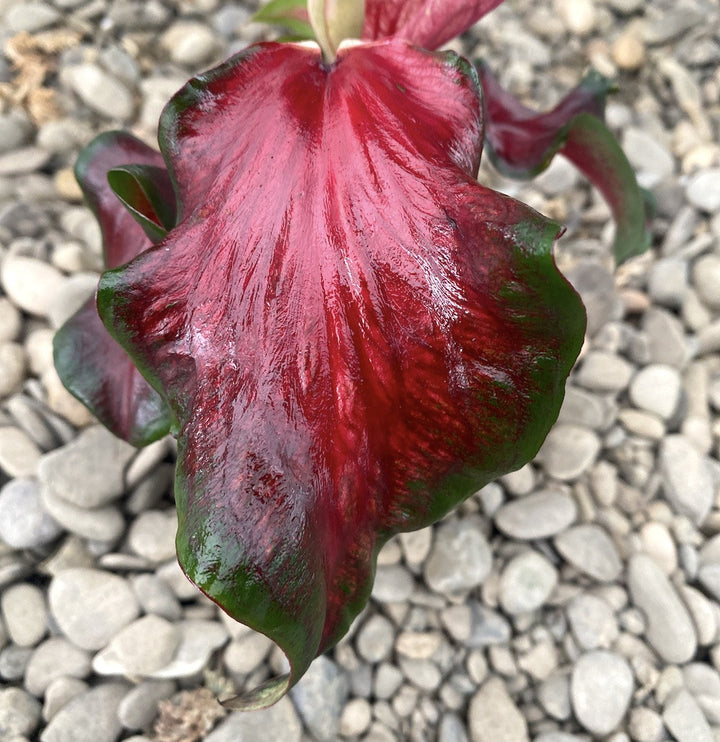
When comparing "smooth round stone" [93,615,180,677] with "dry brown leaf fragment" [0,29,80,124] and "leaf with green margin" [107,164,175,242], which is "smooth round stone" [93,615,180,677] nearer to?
"leaf with green margin" [107,164,175,242]

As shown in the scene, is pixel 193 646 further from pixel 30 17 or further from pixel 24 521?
pixel 30 17

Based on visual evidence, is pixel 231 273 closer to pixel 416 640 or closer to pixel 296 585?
pixel 296 585

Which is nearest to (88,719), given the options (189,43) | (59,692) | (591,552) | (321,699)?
(59,692)

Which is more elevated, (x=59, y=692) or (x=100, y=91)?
(x=100, y=91)

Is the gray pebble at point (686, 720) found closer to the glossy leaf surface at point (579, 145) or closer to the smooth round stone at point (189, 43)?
the glossy leaf surface at point (579, 145)

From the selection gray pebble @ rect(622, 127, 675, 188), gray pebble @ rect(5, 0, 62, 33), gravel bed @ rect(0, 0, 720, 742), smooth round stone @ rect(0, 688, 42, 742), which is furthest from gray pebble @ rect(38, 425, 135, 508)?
gray pebble @ rect(622, 127, 675, 188)

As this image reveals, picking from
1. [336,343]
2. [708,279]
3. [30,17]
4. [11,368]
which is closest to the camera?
[336,343]

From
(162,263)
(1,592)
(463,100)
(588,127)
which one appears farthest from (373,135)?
(1,592)
